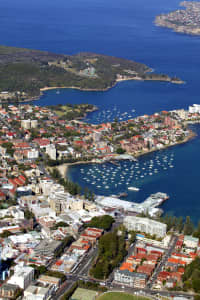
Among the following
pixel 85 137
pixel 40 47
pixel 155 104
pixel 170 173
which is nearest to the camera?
pixel 170 173

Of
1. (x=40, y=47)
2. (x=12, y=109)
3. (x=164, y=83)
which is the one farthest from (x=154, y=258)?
(x=40, y=47)

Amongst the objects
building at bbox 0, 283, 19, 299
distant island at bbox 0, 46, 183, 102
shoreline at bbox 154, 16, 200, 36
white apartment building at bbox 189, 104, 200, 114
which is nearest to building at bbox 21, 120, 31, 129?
distant island at bbox 0, 46, 183, 102

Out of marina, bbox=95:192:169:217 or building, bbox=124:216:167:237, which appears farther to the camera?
marina, bbox=95:192:169:217

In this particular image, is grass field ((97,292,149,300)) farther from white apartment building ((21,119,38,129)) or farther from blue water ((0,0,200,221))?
white apartment building ((21,119,38,129))

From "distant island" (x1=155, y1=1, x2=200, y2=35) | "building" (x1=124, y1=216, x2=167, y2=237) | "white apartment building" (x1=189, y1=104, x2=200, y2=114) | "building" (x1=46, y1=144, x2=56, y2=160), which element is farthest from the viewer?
"distant island" (x1=155, y1=1, x2=200, y2=35)

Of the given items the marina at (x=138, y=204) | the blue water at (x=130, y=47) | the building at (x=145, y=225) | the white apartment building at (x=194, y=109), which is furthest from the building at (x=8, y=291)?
the white apartment building at (x=194, y=109)

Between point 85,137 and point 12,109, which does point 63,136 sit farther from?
point 12,109

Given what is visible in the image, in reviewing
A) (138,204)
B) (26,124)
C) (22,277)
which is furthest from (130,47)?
(22,277)
